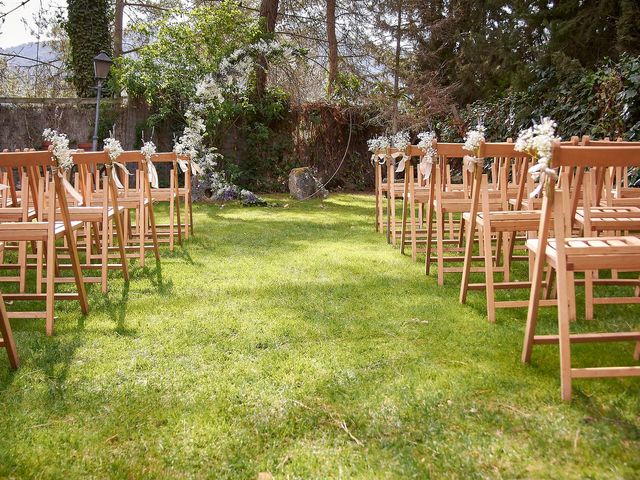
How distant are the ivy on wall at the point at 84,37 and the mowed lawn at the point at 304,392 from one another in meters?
11.4

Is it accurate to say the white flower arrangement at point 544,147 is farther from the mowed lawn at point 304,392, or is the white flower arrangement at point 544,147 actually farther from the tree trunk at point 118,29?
the tree trunk at point 118,29

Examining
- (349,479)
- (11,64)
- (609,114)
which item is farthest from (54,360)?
(11,64)

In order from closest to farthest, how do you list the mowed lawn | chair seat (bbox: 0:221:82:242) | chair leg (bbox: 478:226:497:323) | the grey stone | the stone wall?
the mowed lawn, chair seat (bbox: 0:221:82:242), chair leg (bbox: 478:226:497:323), the grey stone, the stone wall

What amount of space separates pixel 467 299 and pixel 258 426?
6.74 feet

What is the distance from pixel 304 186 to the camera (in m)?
12.1

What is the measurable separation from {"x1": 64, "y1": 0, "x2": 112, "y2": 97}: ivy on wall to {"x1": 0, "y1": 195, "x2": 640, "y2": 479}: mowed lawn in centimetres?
1141

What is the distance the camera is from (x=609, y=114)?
6.98 meters

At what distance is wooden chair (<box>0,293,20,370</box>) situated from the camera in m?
2.55

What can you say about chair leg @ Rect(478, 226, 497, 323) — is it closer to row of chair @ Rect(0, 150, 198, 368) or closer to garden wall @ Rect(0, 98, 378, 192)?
row of chair @ Rect(0, 150, 198, 368)

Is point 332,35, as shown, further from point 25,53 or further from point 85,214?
point 85,214

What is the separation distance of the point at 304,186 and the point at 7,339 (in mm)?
9691

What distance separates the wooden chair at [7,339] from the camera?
2.55 meters

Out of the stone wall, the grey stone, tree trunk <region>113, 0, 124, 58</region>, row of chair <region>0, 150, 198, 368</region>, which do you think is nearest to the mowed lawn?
row of chair <region>0, 150, 198, 368</region>

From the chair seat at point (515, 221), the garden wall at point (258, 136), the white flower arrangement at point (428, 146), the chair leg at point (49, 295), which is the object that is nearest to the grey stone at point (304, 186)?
the garden wall at point (258, 136)
